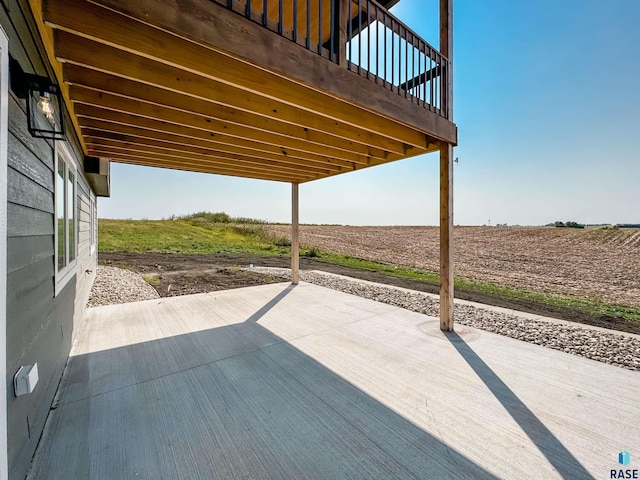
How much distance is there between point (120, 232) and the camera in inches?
623

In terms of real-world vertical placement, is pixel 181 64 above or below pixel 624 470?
Result: above

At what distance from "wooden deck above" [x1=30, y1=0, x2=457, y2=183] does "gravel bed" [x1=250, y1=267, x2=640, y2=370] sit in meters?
2.50

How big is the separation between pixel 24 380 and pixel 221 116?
2.43 metres

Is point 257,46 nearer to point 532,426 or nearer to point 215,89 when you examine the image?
point 215,89

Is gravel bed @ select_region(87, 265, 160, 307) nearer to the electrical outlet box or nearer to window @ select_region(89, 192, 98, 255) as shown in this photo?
window @ select_region(89, 192, 98, 255)

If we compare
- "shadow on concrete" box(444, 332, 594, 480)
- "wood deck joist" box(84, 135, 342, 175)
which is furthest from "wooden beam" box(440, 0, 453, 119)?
"shadow on concrete" box(444, 332, 594, 480)

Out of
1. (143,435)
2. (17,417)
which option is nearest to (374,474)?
(143,435)

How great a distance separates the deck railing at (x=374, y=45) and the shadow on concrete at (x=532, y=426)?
112 inches

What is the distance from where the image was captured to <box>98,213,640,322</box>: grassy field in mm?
5191

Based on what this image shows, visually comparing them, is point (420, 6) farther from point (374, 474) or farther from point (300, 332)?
point (374, 474)

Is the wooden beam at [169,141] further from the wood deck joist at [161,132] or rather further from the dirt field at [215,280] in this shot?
the dirt field at [215,280]

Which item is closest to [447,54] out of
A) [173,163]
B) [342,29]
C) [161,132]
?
[342,29]

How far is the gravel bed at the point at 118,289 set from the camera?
4.87 meters

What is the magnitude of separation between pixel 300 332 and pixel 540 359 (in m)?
2.58
